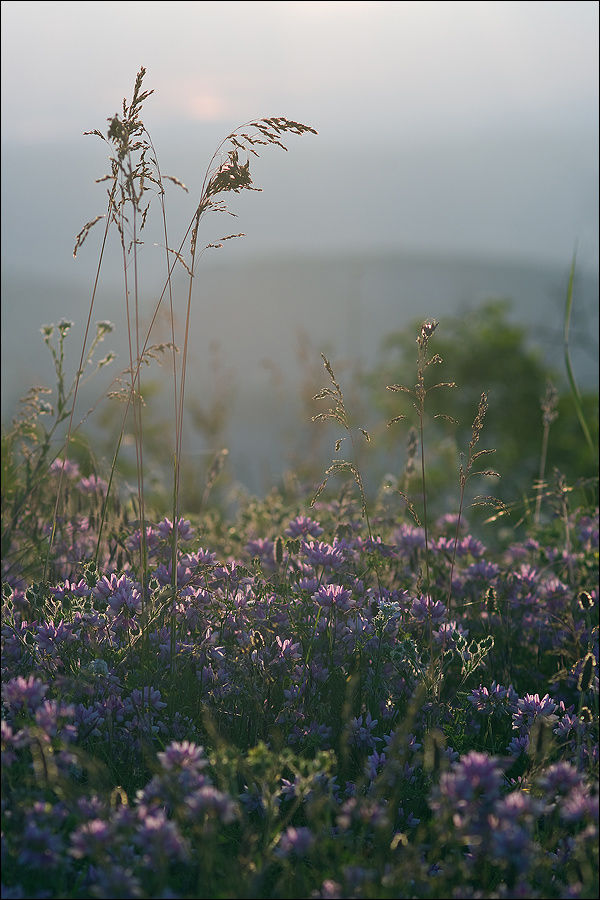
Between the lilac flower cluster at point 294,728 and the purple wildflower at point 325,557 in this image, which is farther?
the purple wildflower at point 325,557

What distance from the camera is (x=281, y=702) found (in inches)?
102

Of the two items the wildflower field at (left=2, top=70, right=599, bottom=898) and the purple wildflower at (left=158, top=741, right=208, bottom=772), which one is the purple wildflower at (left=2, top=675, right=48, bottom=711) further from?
the purple wildflower at (left=158, top=741, right=208, bottom=772)

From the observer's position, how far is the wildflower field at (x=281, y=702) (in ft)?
5.65

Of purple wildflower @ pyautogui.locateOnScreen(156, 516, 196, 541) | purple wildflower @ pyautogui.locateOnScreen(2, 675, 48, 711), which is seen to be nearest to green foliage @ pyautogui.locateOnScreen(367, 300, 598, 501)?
purple wildflower @ pyautogui.locateOnScreen(156, 516, 196, 541)

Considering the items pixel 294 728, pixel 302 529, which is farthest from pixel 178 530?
pixel 294 728

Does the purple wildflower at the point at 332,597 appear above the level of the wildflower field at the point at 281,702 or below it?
above

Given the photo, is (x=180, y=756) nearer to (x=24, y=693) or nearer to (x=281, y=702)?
(x=24, y=693)

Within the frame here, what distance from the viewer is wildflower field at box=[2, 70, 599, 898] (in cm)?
172

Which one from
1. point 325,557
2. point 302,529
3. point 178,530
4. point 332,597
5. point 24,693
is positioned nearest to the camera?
point 24,693

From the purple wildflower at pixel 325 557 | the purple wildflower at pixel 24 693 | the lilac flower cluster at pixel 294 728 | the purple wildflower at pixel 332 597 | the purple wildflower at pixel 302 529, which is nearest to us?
the lilac flower cluster at pixel 294 728

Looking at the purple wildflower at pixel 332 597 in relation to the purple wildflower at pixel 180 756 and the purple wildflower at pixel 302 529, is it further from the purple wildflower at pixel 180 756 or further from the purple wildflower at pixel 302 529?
the purple wildflower at pixel 180 756

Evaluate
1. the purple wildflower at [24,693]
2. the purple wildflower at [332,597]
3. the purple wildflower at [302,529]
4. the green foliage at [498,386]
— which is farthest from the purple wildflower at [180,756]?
the green foliage at [498,386]

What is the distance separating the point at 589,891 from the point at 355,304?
7212 millimetres

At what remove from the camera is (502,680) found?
9.80ft
